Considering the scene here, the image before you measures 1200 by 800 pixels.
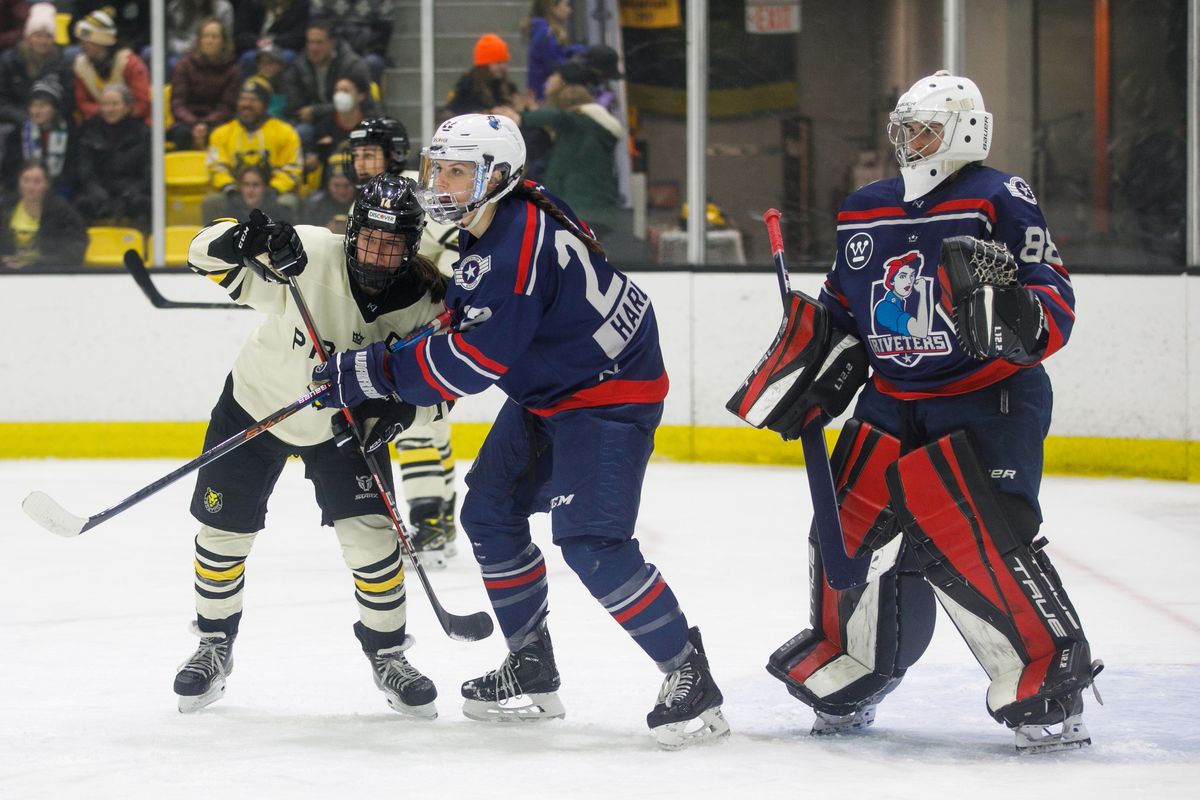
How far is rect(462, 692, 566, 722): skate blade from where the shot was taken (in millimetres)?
2895

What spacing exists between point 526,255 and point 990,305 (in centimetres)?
72

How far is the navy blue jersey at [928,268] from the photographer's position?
8.49 ft

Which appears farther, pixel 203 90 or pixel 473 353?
pixel 203 90

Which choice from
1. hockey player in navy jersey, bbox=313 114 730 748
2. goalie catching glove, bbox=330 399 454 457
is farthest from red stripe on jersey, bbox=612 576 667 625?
A: goalie catching glove, bbox=330 399 454 457

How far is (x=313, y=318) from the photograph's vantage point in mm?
2902

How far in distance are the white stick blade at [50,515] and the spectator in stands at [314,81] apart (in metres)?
3.90

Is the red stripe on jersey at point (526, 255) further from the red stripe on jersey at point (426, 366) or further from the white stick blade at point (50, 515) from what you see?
the white stick blade at point (50, 515)

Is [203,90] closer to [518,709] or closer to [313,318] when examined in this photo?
[313,318]

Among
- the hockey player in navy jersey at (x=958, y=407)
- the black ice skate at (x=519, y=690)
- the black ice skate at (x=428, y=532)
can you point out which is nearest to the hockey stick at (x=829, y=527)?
the hockey player in navy jersey at (x=958, y=407)

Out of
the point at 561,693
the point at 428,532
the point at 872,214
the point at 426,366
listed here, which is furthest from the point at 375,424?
the point at 428,532

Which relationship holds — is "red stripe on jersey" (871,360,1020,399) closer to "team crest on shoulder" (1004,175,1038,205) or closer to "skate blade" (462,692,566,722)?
"team crest on shoulder" (1004,175,1038,205)

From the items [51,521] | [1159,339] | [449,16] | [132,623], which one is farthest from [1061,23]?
[51,521]

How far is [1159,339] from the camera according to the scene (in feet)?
19.2

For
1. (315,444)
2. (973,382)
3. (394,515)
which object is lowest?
(394,515)
